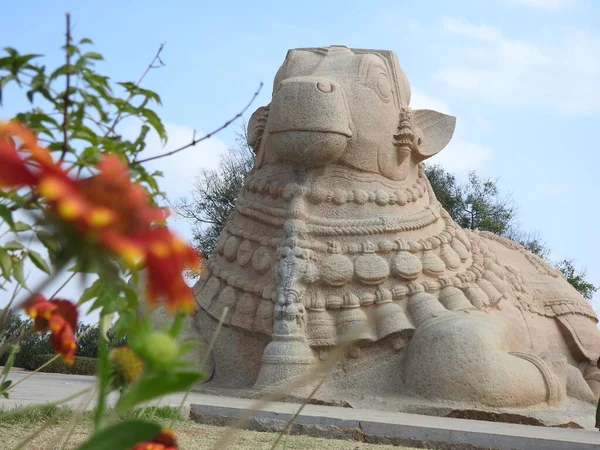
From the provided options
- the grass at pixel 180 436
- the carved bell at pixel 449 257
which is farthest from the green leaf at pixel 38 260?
the carved bell at pixel 449 257

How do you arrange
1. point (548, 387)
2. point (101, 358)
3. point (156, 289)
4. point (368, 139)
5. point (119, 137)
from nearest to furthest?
1. point (156, 289)
2. point (101, 358)
3. point (119, 137)
4. point (548, 387)
5. point (368, 139)

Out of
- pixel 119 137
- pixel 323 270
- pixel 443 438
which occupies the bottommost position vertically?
pixel 119 137

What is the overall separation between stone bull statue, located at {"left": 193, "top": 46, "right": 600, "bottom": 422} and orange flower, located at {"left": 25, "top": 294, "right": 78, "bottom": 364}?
14.5 ft

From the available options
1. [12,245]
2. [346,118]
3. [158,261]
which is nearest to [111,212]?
[158,261]

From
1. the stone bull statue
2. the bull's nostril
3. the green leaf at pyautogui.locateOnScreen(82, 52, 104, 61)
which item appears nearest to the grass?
the stone bull statue

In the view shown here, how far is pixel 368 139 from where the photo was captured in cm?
623

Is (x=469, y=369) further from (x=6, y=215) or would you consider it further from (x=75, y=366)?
(x=75, y=366)

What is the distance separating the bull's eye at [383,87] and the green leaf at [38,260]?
5080 mm

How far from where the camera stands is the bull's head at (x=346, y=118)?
598 centimetres

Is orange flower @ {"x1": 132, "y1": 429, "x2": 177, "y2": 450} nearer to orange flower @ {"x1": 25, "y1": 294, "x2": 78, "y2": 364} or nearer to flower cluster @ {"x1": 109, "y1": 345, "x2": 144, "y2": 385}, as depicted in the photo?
flower cluster @ {"x1": 109, "y1": 345, "x2": 144, "y2": 385}

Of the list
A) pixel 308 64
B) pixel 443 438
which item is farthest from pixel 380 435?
pixel 308 64

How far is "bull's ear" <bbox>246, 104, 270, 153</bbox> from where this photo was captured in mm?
6746

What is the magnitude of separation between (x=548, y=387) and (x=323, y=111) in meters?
2.52

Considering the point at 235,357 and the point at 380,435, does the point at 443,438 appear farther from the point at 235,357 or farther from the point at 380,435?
the point at 235,357
